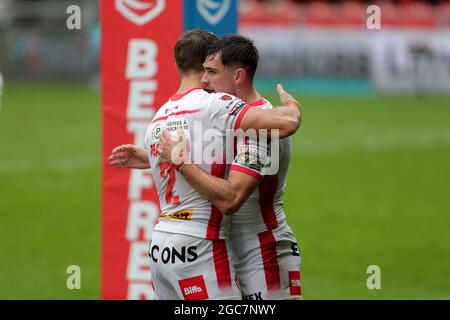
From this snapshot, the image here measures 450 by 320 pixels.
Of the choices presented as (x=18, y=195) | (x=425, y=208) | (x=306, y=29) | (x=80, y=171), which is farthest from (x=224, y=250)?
(x=306, y=29)

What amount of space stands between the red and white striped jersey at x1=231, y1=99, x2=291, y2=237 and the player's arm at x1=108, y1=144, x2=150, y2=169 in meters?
0.80

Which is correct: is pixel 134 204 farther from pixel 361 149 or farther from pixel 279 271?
pixel 361 149

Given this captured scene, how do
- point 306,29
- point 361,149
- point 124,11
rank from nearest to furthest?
point 124,11
point 361,149
point 306,29

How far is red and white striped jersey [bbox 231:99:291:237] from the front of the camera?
6098 mm

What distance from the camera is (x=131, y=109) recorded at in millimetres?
7859

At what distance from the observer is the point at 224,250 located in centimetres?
590

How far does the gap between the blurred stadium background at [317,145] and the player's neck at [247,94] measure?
168 inches

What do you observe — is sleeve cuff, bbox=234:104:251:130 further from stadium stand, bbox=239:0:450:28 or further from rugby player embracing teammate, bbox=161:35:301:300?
stadium stand, bbox=239:0:450:28

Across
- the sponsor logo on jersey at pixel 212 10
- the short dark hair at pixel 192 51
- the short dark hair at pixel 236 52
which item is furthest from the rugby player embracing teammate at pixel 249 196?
the sponsor logo on jersey at pixel 212 10

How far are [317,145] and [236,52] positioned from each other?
15892 millimetres

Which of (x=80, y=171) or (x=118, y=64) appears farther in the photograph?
(x=80, y=171)

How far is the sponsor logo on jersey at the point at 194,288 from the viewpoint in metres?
5.82

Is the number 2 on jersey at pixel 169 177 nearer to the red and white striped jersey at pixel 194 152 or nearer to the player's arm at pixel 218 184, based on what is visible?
the red and white striped jersey at pixel 194 152

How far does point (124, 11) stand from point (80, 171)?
10808mm
